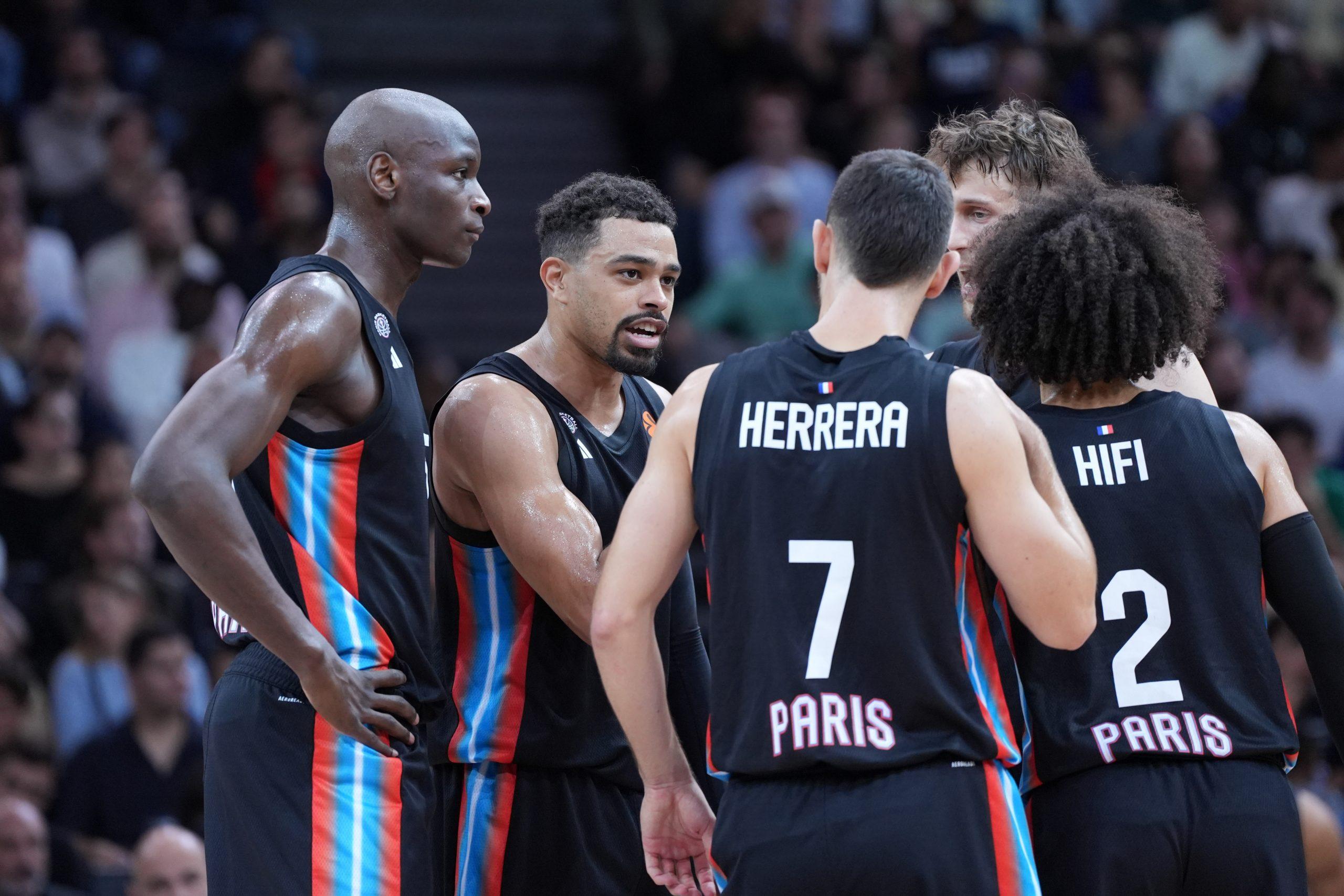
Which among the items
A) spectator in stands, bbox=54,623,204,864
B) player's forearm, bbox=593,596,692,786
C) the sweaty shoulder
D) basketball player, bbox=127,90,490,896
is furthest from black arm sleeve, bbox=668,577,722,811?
spectator in stands, bbox=54,623,204,864

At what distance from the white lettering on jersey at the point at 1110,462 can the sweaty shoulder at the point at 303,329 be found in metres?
1.76

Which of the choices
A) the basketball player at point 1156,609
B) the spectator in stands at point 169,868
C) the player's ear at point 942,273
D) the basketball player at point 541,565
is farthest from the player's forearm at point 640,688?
the spectator in stands at point 169,868

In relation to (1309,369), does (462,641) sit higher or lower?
lower

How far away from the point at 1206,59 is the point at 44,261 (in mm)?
8985

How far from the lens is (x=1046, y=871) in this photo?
375 centimetres

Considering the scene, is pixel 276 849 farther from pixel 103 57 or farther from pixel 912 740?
pixel 103 57

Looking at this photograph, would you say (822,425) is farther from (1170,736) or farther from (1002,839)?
(1170,736)

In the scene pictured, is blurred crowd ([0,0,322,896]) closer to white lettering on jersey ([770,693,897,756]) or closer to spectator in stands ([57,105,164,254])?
spectator in stands ([57,105,164,254])

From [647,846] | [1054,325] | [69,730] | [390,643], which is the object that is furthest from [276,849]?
[69,730]

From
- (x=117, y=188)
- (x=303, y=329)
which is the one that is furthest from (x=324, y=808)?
(x=117, y=188)

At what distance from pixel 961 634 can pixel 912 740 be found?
0.26m

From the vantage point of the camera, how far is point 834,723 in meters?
3.39

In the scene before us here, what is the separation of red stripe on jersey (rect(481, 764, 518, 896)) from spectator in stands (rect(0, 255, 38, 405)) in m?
5.96

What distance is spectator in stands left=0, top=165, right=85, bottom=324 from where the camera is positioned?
32.5 ft
